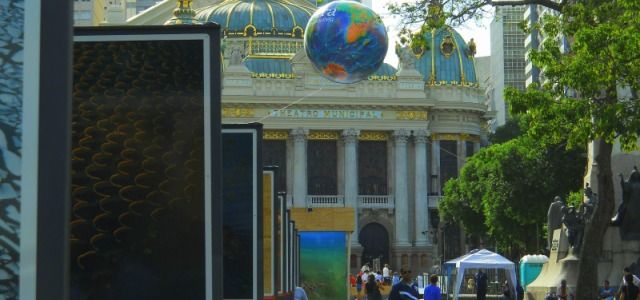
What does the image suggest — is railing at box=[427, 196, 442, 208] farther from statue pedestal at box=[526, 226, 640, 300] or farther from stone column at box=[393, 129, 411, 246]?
statue pedestal at box=[526, 226, 640, 300]

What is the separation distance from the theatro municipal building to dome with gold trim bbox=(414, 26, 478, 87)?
0.86ft

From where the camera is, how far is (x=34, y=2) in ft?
13.0

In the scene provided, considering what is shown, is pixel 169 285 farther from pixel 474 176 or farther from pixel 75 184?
pixel 474 176

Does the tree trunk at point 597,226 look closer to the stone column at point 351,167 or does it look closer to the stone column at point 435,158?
the stone column at point 351,167

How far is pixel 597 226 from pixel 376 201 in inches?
3568

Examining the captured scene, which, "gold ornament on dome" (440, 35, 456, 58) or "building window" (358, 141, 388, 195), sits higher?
"gold ornament on dome" (440, 35, 456, 58)

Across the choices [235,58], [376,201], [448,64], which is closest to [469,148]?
[448,64]

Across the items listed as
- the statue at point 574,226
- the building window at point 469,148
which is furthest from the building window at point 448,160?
the statue at point 574,226

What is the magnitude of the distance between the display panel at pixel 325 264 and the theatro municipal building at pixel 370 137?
7344cm

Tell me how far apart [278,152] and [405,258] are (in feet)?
44.7

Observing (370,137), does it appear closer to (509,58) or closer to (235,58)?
(235,58)

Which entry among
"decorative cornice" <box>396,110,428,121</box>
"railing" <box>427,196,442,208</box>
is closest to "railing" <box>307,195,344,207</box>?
"railing" <box>427,196,442,208</box>

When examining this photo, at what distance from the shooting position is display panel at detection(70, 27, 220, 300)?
6965 millimetres

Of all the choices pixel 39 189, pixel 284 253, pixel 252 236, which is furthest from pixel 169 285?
pixel 284 253
